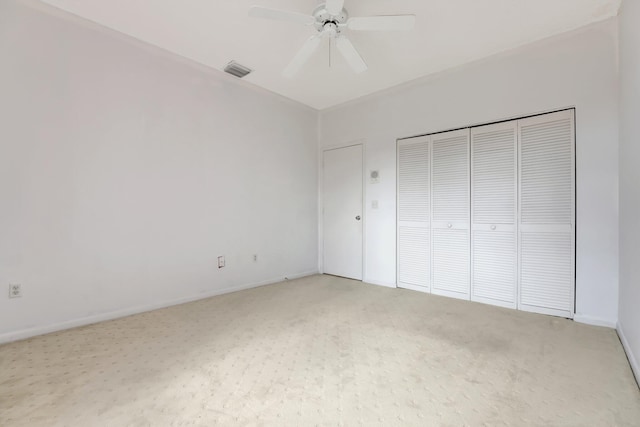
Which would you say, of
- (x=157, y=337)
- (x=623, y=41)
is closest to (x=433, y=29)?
(x=623, y=41)

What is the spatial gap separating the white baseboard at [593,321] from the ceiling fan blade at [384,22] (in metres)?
2.91

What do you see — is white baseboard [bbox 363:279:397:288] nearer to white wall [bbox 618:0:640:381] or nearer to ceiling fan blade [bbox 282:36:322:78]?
white wall [bbox 618:0:640:381]

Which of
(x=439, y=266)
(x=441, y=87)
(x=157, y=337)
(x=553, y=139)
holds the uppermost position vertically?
(x=441, y=87)

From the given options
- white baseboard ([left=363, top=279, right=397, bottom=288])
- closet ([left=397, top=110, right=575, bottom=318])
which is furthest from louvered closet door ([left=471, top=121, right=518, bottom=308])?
white baseboard ([left=363, top=279, right=397, bottom=288])

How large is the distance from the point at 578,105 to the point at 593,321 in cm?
196

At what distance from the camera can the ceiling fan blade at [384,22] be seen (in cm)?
198

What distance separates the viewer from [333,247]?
4559mm

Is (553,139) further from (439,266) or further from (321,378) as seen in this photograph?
(321,378)

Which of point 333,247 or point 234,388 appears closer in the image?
point 234,388

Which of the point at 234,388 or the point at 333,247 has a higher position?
the point at 333,247

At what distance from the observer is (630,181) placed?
1925 millimetres

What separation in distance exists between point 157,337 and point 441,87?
13.0ft

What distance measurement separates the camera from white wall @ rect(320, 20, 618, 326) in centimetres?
245

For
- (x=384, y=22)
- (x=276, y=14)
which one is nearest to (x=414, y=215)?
(x=384, y=22)
